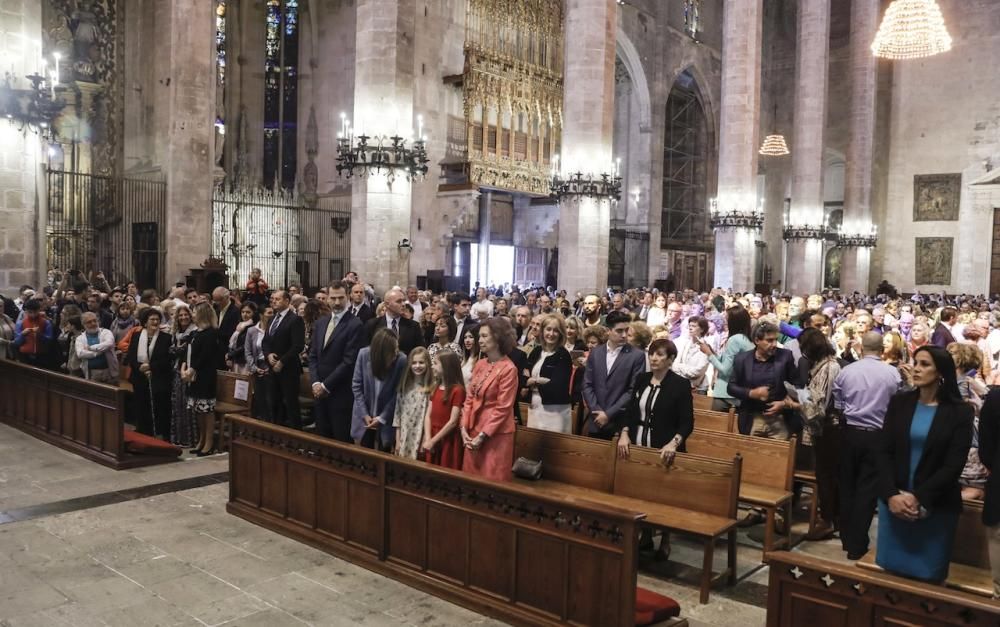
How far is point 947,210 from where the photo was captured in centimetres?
3148

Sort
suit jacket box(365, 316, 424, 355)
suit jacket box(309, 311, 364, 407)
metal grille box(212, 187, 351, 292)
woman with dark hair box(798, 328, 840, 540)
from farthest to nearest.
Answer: metal grille box(212, 187, 351, 292) → suit jacket box(365, 316, 424, 355) → suit jacket box(309, 311, 364, 407) → woman with dark hair box(798, 328, 840, 540)

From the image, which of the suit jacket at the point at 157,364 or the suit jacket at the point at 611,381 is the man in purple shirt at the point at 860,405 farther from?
the suit jacket at the point at 157,364

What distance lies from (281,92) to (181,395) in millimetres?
16045

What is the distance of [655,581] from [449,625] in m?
1.62

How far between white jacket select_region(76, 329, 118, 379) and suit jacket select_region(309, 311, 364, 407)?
3249 mm

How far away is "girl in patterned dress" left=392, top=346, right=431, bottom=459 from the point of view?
19.2 ft

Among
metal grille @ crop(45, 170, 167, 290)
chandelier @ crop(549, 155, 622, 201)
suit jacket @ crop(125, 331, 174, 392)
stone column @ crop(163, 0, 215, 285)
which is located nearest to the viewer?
suit jacket @ crop(125, 331, 174, 392)

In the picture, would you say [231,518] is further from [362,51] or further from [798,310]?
[362,51]

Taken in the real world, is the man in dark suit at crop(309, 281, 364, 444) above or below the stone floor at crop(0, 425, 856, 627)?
above

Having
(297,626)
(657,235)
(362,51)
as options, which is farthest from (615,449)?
(657,235)

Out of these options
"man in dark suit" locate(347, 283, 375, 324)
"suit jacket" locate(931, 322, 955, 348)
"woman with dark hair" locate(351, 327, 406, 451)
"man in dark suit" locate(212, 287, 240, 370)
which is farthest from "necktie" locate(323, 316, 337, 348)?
"suit jacket" locate(931, 322, 955, 348)

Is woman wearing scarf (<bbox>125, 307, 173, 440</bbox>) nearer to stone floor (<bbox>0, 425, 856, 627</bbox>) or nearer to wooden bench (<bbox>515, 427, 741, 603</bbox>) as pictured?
stone floor (<bbox>0, 425, 856, 627</bbox>)

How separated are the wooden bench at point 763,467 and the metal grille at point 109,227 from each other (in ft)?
42.4

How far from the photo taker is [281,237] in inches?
845
